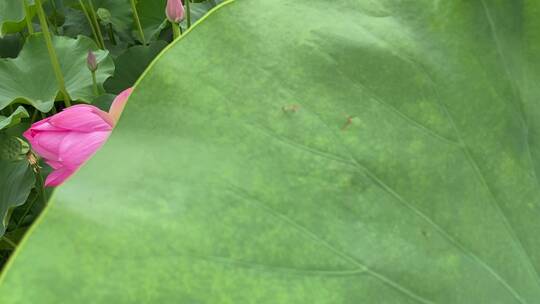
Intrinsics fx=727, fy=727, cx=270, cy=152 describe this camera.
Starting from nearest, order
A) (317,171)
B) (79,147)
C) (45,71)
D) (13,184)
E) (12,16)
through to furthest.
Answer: (317,171), (79,147), (13,184), (45,71), (12,16)

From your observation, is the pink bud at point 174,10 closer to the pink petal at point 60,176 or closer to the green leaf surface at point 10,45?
the pink petal at point 60,176

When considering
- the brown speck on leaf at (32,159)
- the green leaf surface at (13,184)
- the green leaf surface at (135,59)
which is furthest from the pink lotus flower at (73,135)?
the green leaf surface at (135,59)

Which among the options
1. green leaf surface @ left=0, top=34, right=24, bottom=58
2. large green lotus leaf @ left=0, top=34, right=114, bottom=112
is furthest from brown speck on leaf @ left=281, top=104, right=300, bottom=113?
green leaf surface @ left=0, top=34, right=24, bottom=58

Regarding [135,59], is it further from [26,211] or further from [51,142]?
[51,142]

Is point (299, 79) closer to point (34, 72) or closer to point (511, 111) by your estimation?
point (511, 111)

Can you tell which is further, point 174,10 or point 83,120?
point 174,10

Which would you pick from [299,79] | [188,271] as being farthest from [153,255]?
[299,79]

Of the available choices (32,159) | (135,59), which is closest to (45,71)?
Answer: (135,59)
